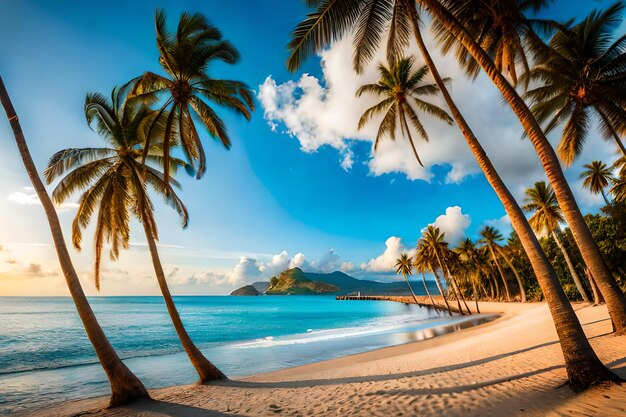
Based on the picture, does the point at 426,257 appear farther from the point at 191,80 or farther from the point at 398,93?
the point at 191,80

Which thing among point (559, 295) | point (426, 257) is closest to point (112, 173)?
point (559, 295)

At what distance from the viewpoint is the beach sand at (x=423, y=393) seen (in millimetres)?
4660

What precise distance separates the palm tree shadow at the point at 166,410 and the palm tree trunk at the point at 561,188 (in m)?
8.60

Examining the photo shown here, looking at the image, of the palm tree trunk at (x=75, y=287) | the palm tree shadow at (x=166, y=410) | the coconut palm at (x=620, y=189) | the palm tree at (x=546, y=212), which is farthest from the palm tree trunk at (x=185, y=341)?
the palm tree at (x=546, y=212)

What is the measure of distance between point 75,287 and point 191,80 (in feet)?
23.4

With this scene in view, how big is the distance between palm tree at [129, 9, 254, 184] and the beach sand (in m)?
Result: 6.63

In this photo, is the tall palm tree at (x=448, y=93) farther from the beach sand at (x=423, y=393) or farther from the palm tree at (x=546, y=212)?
the palm tree at (x=546, y=212)

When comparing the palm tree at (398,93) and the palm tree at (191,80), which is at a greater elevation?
the palm tree at (398,93)

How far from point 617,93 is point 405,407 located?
1462 centimetres

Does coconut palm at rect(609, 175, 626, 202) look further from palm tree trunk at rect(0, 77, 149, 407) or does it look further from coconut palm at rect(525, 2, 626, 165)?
palm tree trunk at rect(0, 77, 149, 407)

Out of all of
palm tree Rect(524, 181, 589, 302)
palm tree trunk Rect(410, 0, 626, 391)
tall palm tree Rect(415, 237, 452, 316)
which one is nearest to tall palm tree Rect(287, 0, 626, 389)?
palm tree trunk Rect(410, 0, 626, 391)

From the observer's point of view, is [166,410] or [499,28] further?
[499,28]

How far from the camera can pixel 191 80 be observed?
951 centimetres

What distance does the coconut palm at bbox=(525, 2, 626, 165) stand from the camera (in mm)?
11219
